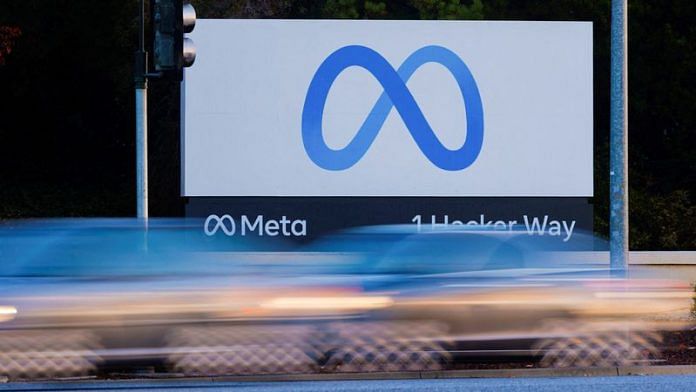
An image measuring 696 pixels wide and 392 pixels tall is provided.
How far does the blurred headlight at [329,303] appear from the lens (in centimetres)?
1205

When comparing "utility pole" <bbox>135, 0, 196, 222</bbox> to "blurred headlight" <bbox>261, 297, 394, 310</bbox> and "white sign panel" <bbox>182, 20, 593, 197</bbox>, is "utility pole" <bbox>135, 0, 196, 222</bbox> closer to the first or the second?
"blurred headlight" <bbox>261, 297, 394, 310</bbox>

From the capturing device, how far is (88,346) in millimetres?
11836

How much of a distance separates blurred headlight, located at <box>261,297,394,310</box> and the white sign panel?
12.8 meters

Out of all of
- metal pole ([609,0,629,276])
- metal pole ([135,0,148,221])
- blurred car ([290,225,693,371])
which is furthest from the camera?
metal pole ([135,0,148,221])

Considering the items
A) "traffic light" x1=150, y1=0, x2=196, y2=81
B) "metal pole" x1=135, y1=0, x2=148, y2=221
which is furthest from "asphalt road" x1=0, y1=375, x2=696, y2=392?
"metal pole" x1=135, y1=0, x2=148, y2=221

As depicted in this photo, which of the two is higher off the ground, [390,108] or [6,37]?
[6,37]

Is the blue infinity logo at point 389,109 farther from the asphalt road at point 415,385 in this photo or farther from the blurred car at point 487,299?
the asphalt road at point 415,385

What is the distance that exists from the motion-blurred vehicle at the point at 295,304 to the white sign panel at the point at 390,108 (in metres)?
11.7

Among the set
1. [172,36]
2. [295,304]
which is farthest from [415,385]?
[172,36]

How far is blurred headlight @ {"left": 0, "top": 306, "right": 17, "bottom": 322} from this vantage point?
11641 mm

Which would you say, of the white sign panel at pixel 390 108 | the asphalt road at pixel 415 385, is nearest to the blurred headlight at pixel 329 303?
the asphalt road at pixel 415 385

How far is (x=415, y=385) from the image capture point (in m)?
12.3

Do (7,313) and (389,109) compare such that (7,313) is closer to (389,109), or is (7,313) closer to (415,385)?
(415,385)

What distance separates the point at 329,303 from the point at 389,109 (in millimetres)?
13335
